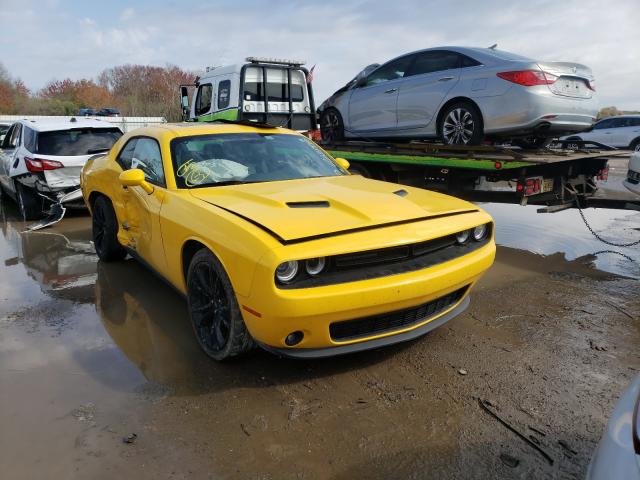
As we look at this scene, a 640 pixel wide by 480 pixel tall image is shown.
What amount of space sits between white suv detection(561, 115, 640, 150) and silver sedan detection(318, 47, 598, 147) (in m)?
12.1

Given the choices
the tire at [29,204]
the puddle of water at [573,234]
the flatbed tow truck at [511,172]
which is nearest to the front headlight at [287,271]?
the flatbed tow truck at [511,172]

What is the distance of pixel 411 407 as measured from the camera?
2721mm

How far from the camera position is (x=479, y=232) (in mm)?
3434

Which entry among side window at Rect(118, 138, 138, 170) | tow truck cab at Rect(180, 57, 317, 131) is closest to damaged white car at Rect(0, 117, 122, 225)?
tow truck cab at Rect(180, 57, 317, 131)

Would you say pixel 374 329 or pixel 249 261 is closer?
pixel 249 261

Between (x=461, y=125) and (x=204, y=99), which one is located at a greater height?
(x=204, y=99)

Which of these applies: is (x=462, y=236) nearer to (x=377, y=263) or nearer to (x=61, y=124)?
(x=377, y=263)

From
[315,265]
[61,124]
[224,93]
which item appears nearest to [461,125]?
[315,265]

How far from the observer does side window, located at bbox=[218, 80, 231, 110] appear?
36.3ft

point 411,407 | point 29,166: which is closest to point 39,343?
point 411,407

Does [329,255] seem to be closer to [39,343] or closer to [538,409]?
[538,409]

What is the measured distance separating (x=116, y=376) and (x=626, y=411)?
277cm

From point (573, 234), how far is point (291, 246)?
18.8 ft

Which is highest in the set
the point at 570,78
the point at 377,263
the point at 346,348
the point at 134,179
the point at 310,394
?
the point at 570,78
